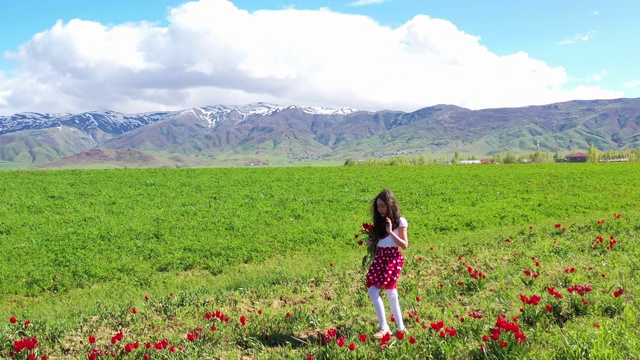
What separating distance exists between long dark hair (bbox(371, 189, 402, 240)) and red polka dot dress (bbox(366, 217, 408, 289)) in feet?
0.33

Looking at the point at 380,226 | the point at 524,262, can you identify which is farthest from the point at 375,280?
the point at 524,262

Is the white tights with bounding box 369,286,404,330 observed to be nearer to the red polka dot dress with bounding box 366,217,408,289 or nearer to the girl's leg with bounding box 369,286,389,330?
the girl's leg with bounding box 369,286,389,330

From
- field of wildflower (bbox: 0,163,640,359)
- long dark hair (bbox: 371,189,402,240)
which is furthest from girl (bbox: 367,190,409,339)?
field of wildflower (bbox: 0,163,640,359)

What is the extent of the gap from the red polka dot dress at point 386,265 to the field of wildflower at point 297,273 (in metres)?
0.83

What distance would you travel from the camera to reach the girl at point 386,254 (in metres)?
8.17

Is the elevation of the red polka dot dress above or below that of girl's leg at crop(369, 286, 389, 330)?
above

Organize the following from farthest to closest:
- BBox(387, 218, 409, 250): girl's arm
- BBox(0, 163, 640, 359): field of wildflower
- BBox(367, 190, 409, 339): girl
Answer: BBox(367, 190, 409, 339): girl < BBox(387, 218, 409, 250): girl's arm < BBox(0, 163, 640, 359): field of wildflower

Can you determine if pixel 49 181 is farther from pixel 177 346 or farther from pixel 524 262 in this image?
pixel 524 262

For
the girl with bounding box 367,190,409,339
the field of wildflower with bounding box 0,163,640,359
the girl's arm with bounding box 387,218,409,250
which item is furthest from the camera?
the girl with bounding box 367,190,409,339

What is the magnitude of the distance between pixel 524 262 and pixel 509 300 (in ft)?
12.8

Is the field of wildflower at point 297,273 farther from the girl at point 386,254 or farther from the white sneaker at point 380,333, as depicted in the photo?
the girl at point 386,254

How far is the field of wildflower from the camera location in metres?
7.79

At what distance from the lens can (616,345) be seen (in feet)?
22.1

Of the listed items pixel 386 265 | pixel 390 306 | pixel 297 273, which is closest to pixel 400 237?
pixel 386 265
